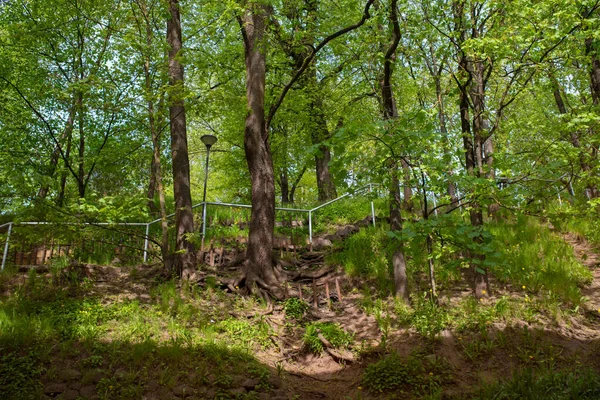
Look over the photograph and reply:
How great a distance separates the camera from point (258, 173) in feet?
29.7

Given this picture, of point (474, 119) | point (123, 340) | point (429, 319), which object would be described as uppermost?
point (474, 119)

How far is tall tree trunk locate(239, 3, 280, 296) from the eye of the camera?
27.7ft

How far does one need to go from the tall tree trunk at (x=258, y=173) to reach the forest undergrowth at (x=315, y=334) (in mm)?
694

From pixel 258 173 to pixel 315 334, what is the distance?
3911 mm

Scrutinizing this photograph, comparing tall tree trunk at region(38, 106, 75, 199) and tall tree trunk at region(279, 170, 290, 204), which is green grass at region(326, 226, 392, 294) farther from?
tall tree trunk at region(279, 170, 290, 204)

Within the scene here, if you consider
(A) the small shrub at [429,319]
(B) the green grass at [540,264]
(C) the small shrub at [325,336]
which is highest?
(B) the green grass at [540,264]

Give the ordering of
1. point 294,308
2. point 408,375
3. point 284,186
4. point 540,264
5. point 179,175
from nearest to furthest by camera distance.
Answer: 1. point 408,375
2. point 294,308
3. point 540,264
4. point 179,175
5. point 284,186

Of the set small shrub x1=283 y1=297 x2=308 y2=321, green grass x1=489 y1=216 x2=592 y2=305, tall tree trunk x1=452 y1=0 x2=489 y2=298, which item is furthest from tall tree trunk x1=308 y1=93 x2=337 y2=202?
small shrub x1=283 y1=297 x2=308 y2=321

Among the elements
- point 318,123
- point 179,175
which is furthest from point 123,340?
point 318,123

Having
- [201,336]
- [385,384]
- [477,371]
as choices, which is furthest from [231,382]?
[477,371]

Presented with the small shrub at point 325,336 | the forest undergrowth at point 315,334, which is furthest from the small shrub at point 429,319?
the small shrub at point 325,336

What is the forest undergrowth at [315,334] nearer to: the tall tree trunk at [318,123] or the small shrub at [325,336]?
the small shrub at [325,336]

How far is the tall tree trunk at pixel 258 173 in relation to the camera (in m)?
8.45

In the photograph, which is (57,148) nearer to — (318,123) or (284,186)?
(318,123)
